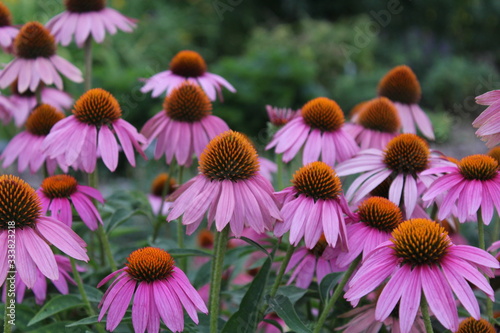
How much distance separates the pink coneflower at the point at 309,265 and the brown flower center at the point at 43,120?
0.73 m

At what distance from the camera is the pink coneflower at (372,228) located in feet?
3.85

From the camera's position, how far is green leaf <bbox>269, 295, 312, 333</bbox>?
109 cm

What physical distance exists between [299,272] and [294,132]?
1.25 ft

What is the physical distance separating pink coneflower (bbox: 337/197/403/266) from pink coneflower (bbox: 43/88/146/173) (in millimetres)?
505

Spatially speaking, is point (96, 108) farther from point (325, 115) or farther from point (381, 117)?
point (381, 117)

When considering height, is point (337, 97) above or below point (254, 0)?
below

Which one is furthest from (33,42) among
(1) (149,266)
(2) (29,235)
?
(1) (149,266)

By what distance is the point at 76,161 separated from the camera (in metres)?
1.39

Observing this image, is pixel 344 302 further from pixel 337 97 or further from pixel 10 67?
pixel 337 97

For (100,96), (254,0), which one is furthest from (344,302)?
(254,0)

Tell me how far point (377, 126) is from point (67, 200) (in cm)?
87

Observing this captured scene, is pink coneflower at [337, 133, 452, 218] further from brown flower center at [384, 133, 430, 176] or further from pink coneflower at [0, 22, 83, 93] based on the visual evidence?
pink coneflower at [0, 22, 83, 93]

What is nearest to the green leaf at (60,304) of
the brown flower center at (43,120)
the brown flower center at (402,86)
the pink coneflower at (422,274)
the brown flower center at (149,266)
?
the brown flower center at (149,266)

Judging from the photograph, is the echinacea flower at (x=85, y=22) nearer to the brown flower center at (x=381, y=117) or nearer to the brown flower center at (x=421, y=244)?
the brown flower center at (x=381, y=117)
